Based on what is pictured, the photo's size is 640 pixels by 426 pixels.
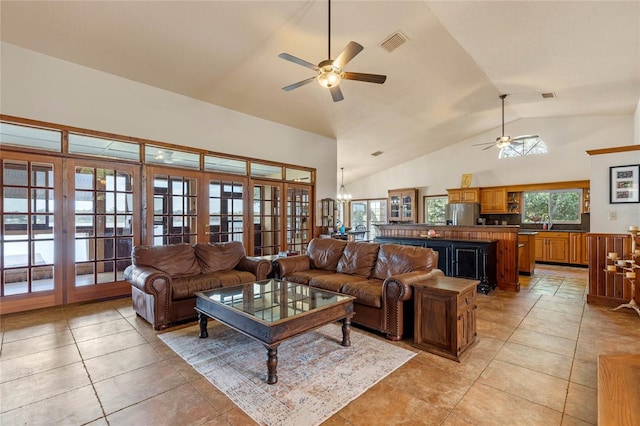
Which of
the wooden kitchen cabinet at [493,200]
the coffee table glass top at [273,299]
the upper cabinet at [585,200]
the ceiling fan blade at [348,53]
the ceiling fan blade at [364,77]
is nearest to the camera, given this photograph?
the coffee table glass top at [273,299]

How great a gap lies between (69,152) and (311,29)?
12.1ft

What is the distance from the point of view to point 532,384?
2314mm

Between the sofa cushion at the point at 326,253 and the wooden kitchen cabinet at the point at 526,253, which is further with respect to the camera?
the wooden kitchen cabinet at the point at 526,253

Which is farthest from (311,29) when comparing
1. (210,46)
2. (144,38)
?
(144,38)

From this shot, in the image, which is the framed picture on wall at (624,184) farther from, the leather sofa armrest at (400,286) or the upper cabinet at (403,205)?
the upper cabinet at (403,205)

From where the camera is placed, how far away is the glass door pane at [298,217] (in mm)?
7090

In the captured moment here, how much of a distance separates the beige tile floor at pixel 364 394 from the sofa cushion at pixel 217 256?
3.26ft

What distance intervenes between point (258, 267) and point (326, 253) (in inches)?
38.9

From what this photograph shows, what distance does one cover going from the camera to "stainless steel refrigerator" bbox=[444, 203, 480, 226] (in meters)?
8.73

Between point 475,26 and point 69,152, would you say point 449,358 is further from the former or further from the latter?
point 69,152

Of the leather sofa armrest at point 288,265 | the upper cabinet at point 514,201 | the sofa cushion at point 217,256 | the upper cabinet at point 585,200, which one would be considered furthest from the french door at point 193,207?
the upper cabinet at point 585,200

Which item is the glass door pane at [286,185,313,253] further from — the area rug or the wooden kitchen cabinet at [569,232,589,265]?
the wooden kitchen cabinet at [569,232,589,265]

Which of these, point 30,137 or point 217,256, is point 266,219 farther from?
point 30,137

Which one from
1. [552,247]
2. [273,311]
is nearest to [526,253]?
[552,247]
